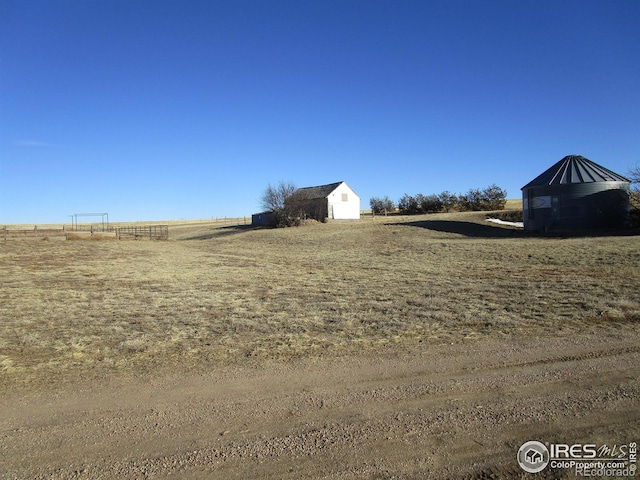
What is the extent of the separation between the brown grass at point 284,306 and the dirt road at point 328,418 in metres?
1.17

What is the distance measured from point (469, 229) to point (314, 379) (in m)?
44.9

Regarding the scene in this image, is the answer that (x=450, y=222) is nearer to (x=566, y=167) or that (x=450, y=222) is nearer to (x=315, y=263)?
(x=566, y=167)

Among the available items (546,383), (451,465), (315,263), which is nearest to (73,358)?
(451,465)

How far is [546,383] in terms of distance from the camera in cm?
571

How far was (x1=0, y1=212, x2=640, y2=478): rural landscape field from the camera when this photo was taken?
413 cm

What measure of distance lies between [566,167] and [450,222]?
13665mm

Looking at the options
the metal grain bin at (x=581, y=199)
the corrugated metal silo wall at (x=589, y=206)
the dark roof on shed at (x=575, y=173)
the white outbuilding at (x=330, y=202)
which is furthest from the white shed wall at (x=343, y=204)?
the corrugated metal silo wall at (x=589, y=206)

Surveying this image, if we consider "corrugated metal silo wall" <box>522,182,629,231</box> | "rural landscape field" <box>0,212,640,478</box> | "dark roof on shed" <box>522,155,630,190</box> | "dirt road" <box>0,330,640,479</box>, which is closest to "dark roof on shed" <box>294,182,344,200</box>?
"dark roof on shed" <box>522,155,630,190</box>

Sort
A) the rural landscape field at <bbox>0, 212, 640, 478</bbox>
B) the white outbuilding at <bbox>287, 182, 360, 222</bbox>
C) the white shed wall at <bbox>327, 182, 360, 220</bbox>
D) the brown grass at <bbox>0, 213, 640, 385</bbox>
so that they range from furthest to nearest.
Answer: the white shed wall at <bbox>327, 182, 360, 220</bbox>, the white outbuilding at <bbox>287, 182, 360, 222</bbox>, the brown grass at <bbox>0, 213, 640, 385</bbox>, the rural landscape field at <bbox>0, 212, 640, 478</bbox>

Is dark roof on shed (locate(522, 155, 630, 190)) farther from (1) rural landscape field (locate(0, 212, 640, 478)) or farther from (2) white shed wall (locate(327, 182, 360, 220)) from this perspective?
(1) rural landscape field (locate(0, 212, 640, 478))

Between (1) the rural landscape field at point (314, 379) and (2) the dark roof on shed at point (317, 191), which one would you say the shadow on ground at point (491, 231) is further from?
(1) the rural landscape field at point (314, 379)

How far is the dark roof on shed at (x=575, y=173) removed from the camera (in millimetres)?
41844

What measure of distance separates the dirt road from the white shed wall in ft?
200

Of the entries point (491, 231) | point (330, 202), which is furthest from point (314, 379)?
point (330, 202)
